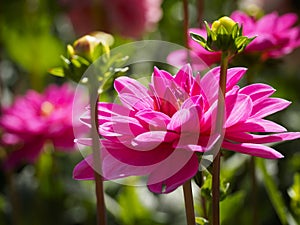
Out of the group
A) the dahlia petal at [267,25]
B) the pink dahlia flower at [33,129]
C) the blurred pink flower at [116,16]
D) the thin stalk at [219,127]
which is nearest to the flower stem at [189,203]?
the thin stalk at [219,127]

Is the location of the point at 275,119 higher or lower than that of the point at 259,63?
lower

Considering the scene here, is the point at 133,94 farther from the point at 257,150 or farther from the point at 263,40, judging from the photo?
the point at 263,40

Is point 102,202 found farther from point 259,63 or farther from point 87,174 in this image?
point 259,63

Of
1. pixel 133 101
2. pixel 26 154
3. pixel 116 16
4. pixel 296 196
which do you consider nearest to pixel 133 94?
pixel 133 101

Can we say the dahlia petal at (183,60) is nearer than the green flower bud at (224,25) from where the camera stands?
No

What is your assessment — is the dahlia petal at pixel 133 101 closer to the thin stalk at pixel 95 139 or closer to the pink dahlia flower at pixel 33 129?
the thin stalk at pixel 95 139

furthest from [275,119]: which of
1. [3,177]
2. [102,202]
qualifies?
[102,202]
